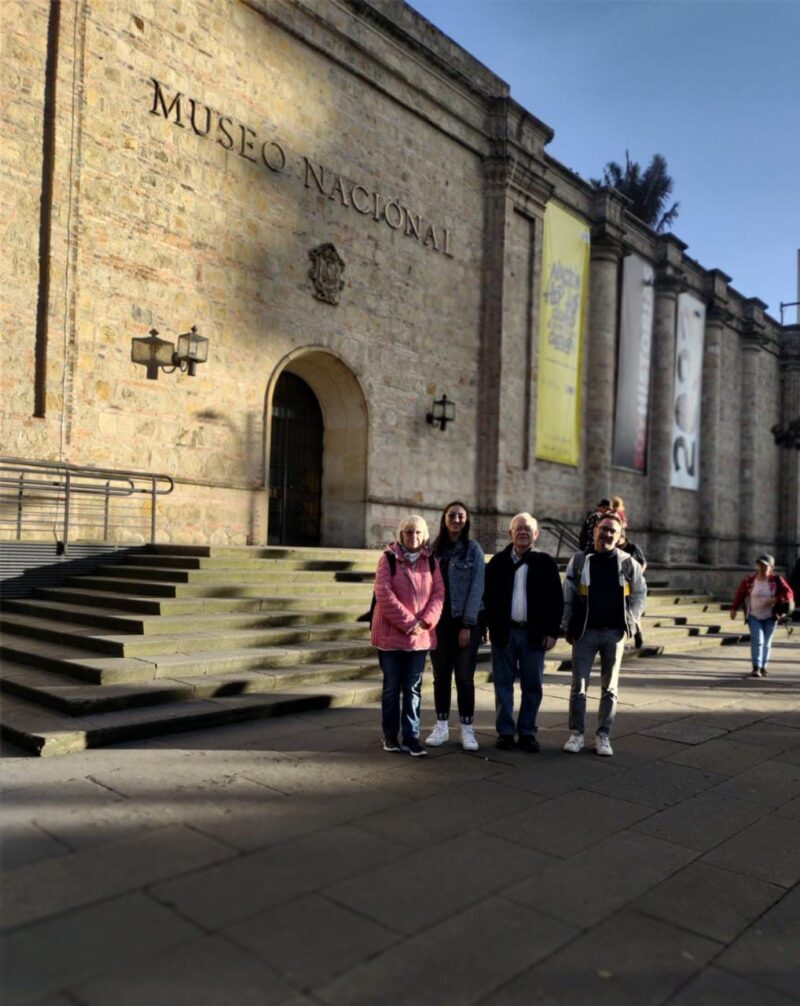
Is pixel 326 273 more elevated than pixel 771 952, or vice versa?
pixel 326 273

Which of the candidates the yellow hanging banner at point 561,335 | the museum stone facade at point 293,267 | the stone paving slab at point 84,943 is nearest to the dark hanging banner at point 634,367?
the museum stone facade at point 293,267

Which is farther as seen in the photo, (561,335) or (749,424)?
(749,424)

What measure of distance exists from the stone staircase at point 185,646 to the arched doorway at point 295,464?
3089 millimetres

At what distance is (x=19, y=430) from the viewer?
11.2 m

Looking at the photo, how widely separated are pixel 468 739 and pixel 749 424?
97.7ft

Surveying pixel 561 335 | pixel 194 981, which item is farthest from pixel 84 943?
pixel 561 335

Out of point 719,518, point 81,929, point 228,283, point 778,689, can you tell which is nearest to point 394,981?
point 81,929

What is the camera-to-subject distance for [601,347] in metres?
23.9

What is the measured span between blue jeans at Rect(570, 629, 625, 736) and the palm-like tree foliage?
101 feet

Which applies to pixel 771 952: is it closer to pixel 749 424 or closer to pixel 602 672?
pixel 602 672

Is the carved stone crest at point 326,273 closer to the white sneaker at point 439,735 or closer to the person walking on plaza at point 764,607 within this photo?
the person walking on plaza at point 764,607

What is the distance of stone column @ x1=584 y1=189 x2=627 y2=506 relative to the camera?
77.2 feet

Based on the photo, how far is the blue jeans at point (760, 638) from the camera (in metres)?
11.3

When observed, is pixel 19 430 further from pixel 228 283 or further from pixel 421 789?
pixel 421 789
